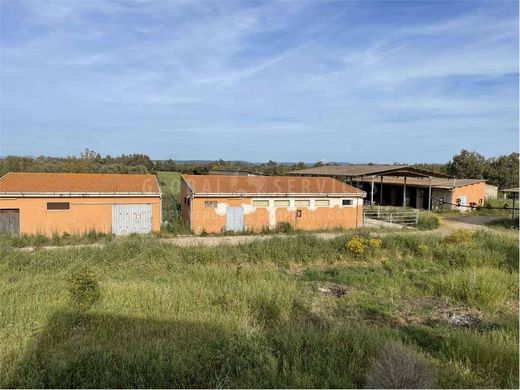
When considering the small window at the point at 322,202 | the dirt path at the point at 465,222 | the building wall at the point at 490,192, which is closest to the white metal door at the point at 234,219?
the small window at the point at 322,202

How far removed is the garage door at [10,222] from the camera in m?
18.1

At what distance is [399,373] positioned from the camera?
4473 millimetres

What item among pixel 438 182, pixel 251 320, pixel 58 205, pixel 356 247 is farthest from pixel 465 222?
pixel 251 320

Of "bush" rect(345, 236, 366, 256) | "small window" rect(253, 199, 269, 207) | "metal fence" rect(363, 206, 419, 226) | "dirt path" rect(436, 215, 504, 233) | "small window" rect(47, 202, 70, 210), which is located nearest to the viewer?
"bush" rect(345, 236, 366, 256)

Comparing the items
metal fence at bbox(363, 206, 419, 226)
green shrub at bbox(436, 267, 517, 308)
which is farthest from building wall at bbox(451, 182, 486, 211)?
green shrub at bbox(436, 267, 517, 308)

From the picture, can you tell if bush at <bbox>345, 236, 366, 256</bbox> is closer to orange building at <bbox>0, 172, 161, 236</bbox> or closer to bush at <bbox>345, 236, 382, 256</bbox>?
bush at <bbox>345, 236, 382, 256</bbox>

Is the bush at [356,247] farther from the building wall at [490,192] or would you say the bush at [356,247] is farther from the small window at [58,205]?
the building wall at [490,192]

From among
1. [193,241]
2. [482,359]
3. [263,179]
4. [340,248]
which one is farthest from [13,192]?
[482,359]

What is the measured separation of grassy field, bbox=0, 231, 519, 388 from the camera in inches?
193

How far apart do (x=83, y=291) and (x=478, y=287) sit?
9.29 meters

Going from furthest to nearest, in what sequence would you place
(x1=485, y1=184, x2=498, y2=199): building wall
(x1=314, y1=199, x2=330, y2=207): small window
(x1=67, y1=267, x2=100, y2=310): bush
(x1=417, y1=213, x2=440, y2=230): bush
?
(x1=485, y1=184, x2=498, y2=199): building wall < (x1=417, y1=213, x2=440, y2=230): bush < (x1=314, y1=199, x2=330, y2=207): small window < (x1=67, y1=267, x2=100, y2=310): bush

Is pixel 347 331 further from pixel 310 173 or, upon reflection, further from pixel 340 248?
pixel 310 173

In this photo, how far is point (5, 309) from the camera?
22.5ft

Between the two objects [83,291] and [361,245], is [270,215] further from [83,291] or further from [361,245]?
[83,291]
